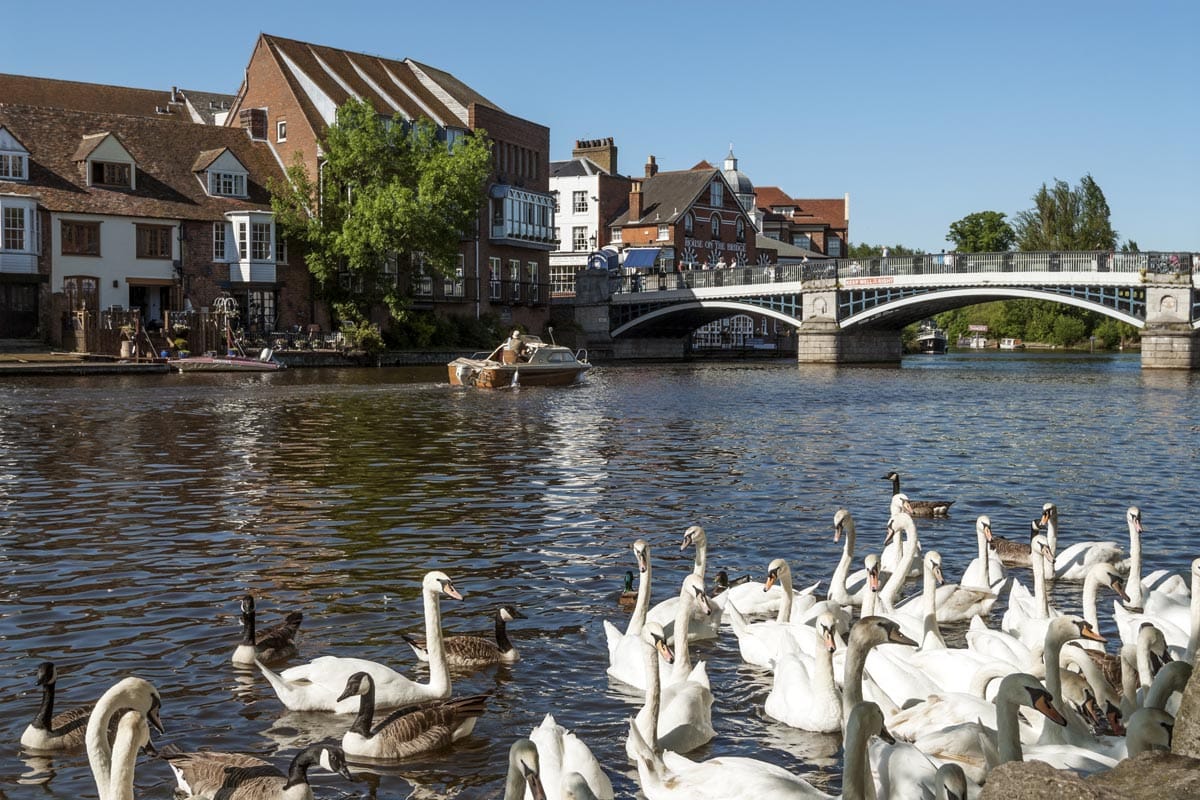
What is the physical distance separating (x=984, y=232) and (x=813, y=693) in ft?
386

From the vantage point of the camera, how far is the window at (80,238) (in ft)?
184

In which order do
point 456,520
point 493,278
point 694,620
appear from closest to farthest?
point 694,620 < point 456,520 < point 493,278

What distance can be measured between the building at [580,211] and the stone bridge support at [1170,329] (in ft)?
154

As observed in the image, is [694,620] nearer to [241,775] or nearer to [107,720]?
[241,775]

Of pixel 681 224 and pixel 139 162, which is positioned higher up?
pixel 681 224

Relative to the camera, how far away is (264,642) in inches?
419

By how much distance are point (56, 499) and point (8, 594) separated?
21.3 ft

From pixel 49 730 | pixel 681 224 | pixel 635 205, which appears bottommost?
pixel 49 730

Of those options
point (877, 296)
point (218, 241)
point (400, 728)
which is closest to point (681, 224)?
point (877, 296)

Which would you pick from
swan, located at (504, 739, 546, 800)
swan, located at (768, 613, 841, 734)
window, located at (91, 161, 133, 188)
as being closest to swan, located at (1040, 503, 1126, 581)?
swan, located at (768, 613, 841, 734)

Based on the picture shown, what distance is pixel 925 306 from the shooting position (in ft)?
229

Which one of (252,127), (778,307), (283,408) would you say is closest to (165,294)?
(252,127)

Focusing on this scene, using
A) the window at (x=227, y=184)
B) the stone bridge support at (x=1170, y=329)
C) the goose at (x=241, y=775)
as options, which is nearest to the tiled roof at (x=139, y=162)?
the window at (x=227, y=184)

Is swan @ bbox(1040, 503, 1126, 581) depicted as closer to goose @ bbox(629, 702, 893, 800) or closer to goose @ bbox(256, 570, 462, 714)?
goose @ bbox(256, 570, 462, 714)
